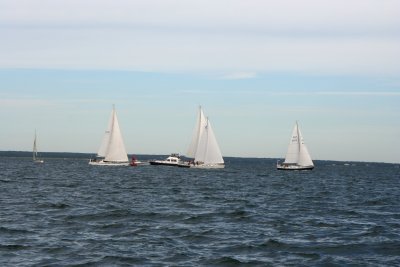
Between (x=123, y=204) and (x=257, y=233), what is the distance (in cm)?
1640

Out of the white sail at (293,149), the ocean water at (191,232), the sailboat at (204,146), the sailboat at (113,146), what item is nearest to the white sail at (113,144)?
the sailboat at (113,146)

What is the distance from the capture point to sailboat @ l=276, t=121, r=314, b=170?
13388 cm

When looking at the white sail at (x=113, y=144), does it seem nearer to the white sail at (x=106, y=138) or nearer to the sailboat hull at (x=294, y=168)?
the white sail at (x=106, y=138)

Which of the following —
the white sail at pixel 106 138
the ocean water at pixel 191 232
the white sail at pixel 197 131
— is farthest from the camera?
the white sail at pixel 106 138

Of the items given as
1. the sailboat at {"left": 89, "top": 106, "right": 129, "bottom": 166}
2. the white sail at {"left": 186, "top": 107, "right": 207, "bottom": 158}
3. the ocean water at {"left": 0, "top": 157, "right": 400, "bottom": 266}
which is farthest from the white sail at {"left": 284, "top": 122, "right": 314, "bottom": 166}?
the ocean water at {"left": 0, "top": 157, "right": 400, "bottom": 266}

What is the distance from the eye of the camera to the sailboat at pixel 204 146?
124 meters

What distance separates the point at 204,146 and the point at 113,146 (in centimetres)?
1937

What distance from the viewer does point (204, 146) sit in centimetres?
12581

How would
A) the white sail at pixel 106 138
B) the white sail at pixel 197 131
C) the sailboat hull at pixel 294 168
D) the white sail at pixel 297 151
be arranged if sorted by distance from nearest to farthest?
the white sail at pixel 197 131 → the white sail at pixel 106 138 → the white sail at pixel 297 151 → the sailboat hull at pixel 294 168

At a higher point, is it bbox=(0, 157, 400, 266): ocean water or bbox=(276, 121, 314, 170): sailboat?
bbox=(276, 121, 314, 170): sailboat

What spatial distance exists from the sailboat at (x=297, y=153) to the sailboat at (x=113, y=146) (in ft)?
118

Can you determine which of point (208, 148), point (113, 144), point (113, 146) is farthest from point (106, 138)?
point (208, 148)

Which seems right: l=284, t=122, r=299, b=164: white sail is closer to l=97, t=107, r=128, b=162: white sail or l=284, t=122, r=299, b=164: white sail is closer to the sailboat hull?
the sailboat hull

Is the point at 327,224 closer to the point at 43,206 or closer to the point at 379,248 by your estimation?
the point at 379,248
